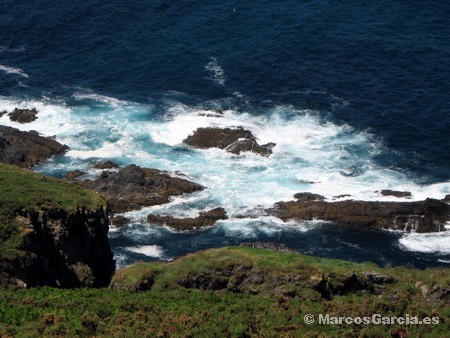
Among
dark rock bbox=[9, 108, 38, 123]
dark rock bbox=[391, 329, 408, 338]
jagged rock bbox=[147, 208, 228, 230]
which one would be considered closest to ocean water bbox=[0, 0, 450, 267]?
dark rock bbox=[9, 108, 38, 123]

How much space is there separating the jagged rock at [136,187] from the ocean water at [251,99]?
4.88 feet

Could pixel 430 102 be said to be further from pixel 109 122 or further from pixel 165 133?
pixel 109 122

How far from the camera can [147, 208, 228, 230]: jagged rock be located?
277 feet

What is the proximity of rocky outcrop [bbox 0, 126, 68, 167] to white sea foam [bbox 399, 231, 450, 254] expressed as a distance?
43153 millimetres

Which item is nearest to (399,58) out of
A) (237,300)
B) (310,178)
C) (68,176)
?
(310,178)

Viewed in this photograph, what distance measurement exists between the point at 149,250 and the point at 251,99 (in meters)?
35.1

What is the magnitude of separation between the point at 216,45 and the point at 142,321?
81612 mm

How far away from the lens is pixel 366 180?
303 feet

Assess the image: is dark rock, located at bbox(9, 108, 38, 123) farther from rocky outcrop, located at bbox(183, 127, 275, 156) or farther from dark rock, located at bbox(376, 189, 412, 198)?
dark rock, located at bbox(376, 189, 412, 198)

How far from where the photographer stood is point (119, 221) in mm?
84312

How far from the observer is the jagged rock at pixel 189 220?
8457 cm

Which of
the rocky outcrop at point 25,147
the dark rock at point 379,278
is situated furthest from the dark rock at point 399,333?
the rocky outcrop at point 25,147

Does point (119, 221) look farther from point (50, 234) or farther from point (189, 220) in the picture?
point (50, 234)

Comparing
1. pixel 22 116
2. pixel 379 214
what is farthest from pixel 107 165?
pixel 379 214
